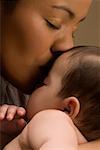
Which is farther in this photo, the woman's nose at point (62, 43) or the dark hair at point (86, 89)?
the woman's nose at point (62, 43)

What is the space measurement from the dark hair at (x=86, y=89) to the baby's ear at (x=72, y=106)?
0.04ft

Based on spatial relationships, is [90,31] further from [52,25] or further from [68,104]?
[68,104]

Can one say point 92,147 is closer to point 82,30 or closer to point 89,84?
point 89,84

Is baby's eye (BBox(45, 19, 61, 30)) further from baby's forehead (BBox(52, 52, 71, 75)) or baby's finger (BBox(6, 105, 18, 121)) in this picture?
baby's finger (BBox(6, 105, 18, 121))

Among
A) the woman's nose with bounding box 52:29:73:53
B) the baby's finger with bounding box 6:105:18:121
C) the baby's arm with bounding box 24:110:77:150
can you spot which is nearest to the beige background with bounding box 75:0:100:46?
the woman's nose with bounding box 52:29:73:53

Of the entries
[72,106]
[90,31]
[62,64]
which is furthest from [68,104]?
[90,31]

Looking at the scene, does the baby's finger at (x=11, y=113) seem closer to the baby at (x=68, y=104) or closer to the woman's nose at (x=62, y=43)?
the baby at (x=68, y=104)

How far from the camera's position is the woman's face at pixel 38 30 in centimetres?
96

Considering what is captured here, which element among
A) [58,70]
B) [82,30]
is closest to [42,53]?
[58,70]

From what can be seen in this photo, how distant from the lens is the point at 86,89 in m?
0.88

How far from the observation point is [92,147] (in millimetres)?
818

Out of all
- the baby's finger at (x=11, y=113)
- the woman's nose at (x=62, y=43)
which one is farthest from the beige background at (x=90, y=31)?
the baby's finger at (x=11, y=113)

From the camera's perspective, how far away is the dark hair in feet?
2.86

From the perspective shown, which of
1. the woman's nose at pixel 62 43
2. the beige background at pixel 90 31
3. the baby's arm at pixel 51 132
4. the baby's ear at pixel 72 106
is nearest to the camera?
the baby's arm at pixel 51 132
